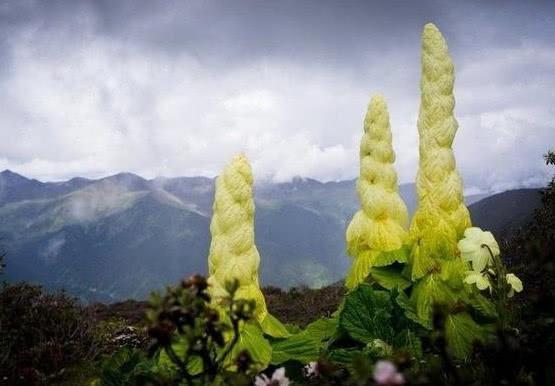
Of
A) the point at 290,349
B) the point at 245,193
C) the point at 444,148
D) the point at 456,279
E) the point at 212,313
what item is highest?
the point at 444,148

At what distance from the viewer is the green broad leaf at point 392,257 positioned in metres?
5.54

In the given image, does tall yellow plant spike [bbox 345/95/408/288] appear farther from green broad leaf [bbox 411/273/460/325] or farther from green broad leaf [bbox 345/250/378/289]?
green broad leaf [bbox 411/273/460/325]

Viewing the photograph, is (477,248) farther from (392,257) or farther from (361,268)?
(361,268)

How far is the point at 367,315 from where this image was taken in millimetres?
5008

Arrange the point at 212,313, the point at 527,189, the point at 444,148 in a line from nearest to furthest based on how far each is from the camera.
Answer: the point at 212,313 → the point at 444,148 → the point at 527,189

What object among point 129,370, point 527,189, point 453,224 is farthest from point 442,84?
point 527,189

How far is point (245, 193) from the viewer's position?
4738mm

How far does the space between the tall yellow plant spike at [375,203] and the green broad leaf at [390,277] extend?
0.69 ft

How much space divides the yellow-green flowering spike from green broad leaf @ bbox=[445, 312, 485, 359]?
1.51 metres

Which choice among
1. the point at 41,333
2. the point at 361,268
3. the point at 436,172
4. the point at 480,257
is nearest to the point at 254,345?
the point at 361,268

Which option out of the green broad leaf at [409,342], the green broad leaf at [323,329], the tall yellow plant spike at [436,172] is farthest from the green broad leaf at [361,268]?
the green broad leaf at [409,342]

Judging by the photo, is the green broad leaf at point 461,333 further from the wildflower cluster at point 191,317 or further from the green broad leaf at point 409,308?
the wildflower cluster at point 191,317

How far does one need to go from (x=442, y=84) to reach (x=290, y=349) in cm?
291

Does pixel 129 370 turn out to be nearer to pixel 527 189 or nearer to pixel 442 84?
pixel 442 84
